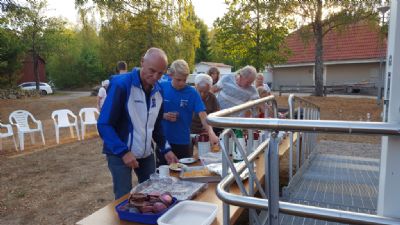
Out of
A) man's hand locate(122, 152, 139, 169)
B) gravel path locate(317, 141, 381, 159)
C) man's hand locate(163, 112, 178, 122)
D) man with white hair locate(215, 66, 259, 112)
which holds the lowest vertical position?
gravel path locate(317, 141, 381, 159)

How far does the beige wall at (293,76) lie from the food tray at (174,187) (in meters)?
24.9

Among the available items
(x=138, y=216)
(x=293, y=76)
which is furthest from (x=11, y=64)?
(x=138, y=216)

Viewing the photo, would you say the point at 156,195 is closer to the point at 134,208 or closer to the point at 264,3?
the point at 134,208

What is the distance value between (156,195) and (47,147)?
6983 mm

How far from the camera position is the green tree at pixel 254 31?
13.1 meters

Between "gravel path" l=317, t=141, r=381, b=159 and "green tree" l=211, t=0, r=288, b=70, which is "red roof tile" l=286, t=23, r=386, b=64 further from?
"gravel path" l=317, t=141, r=381, b=159

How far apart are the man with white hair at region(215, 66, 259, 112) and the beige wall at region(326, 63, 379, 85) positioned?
21056 millimetres

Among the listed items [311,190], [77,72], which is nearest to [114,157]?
[311,190]

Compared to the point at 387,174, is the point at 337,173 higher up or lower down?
lower down

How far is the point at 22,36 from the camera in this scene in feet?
81.9

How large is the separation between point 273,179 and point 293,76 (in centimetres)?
2676

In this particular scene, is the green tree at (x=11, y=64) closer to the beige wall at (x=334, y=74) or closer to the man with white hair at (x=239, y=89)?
the beige wall at (x=334, y=74)

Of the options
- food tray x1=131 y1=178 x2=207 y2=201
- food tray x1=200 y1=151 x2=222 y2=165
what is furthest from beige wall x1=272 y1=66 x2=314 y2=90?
food tray x1=131 y1=178 x2=207 y2=201

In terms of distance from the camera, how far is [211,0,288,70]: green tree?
13.1m
